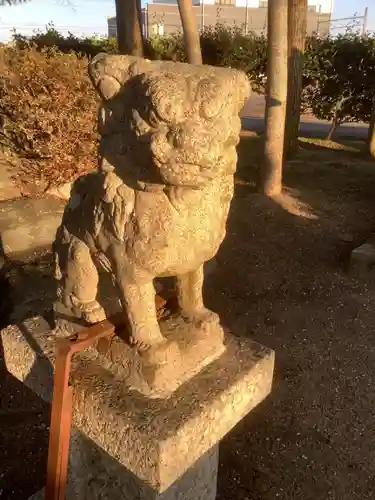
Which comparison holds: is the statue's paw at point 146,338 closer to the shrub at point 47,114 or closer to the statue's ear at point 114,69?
the statue's ear at point 114,69

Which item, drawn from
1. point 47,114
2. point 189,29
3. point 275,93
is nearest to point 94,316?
point 47,114

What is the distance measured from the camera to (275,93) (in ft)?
17.1

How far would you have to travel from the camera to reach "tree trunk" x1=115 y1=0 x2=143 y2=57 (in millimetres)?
5779

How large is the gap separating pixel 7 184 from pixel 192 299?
158 inches

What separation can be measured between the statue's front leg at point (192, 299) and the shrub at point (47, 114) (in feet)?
12.4

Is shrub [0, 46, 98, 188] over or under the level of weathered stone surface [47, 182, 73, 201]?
over

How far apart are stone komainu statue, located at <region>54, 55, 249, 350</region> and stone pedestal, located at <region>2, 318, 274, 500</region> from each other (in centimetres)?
16

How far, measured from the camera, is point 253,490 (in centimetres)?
243

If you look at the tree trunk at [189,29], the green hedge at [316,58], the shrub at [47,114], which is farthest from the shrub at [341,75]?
the shrub at [47,114]

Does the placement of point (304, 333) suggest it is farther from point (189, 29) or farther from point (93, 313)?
point (189, 29)

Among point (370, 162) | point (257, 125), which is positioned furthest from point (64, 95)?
point (257, 125)

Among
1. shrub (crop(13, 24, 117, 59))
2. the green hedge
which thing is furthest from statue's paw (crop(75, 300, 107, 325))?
shrub (crop(13, 24, 117, 59))

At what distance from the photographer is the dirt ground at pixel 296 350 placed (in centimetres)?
253

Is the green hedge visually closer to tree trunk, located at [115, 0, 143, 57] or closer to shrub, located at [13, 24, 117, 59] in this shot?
shrub, located at [13, 24, 117, 59]
